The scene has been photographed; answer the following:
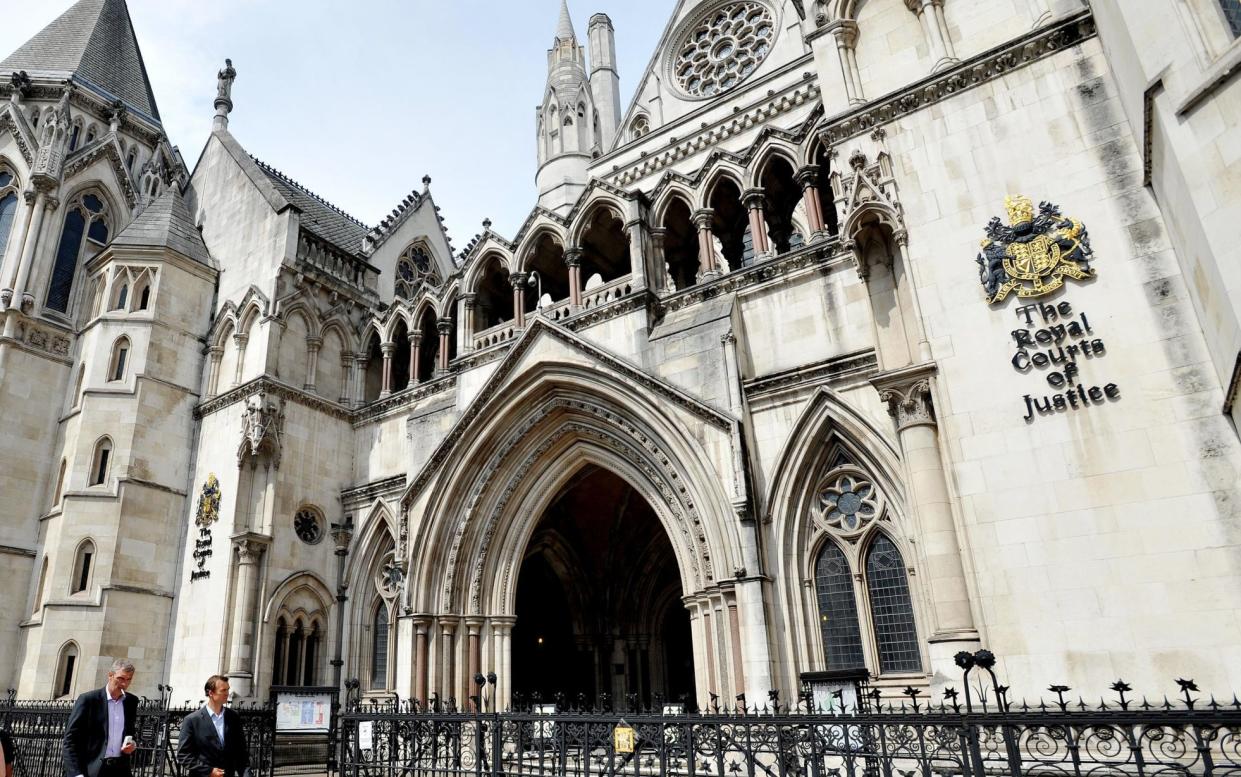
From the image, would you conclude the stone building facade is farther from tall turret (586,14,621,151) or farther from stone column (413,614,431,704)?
tall turret (586,14,621,151)

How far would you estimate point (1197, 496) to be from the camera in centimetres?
899

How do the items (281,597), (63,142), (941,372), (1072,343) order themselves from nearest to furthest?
(1072,343) → (941,372) → (281,597) → (63,142)

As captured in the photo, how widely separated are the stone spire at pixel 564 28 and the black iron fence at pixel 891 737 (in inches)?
1087

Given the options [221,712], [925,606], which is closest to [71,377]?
[221,712]

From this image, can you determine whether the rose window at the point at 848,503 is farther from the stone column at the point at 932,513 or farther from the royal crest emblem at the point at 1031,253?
the royal crest emblem at the point at 1031,253

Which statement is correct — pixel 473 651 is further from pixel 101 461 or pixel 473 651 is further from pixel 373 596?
pixel 101 461

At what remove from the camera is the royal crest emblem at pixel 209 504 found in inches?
775

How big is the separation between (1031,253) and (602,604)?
14886 mm

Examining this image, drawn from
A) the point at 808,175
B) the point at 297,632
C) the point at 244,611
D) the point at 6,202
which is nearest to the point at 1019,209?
the point at 808,175

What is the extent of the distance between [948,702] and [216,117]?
88.7 ft

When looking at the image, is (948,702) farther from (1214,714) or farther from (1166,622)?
(1214,714)

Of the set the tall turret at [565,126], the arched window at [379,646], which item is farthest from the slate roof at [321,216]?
the arched window at [379,646]

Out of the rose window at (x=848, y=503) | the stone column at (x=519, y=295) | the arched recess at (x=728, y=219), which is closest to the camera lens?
the rose window at (x=848, y=503)

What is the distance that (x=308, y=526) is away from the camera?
20.4 m
